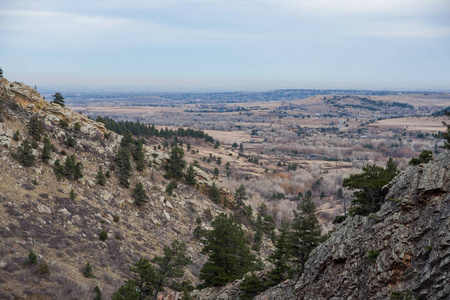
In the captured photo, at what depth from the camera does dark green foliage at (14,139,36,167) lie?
127 feet

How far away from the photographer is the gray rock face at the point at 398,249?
1316cm

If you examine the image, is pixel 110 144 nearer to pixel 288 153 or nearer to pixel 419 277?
pixel 419 277

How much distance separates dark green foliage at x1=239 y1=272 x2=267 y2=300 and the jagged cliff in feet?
16.0

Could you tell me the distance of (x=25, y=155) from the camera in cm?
3897

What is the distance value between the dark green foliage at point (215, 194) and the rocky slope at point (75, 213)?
140cm

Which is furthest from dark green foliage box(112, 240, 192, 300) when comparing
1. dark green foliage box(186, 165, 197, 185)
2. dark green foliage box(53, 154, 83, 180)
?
dark green foliage box(186, 165, 197, 185)

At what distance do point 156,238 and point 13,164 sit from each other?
19.2 m

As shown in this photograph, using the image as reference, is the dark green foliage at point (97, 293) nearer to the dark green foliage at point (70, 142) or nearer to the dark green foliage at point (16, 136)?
the dark green foliage at point (16, 136)

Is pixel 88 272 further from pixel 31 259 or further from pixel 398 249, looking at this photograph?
pixel 398 249

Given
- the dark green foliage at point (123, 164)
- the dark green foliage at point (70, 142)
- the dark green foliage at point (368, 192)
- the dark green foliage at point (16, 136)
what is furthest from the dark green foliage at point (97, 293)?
the dark green foliage at point (70, 142)

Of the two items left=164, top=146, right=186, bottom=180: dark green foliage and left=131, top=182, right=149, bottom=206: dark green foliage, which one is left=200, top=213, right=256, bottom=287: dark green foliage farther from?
left=164, top=146, right=186, bottom=180: dark green foliage

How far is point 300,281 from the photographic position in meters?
19.5

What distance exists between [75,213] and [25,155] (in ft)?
32.8

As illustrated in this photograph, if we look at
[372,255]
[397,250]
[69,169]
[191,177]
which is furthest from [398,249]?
[191,177]
